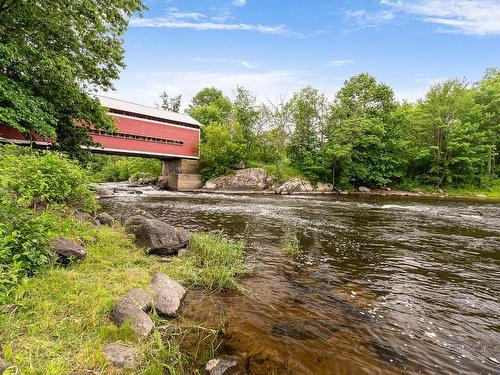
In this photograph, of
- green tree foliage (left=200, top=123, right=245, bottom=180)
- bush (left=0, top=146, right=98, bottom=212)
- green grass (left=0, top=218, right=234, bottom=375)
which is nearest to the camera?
green grass (left=0, top=218, right=234, bottom=375)

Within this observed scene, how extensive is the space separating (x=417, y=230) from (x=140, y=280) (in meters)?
12.3

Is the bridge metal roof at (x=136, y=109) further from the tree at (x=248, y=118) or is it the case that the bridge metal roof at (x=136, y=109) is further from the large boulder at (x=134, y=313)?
the large boulder at (x=134, y=313)

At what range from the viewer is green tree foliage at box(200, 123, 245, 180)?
3941 centimetres

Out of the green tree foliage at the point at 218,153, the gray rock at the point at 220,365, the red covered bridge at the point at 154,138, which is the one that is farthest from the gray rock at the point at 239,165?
→ the gray rock at the point at 220,365

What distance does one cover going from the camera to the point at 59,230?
4930 millimetres

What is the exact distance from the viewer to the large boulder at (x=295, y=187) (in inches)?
1401

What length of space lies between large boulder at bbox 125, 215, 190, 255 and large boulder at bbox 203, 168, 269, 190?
29755 mm

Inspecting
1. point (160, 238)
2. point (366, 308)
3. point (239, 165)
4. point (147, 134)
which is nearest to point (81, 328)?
point (160, 238)

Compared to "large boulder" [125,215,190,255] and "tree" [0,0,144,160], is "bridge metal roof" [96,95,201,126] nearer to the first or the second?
"tree" [0,0,144,160]

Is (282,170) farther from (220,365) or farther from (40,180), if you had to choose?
(220,365)

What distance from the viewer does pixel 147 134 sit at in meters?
33.8

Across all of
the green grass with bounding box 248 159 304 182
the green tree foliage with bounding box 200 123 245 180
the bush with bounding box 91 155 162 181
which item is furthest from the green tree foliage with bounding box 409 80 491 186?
the bush with bounding box 91 155 162 181

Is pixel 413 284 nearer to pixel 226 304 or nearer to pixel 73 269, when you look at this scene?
pixel 226 304

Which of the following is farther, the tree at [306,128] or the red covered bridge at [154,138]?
the tree at [306,128]
